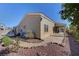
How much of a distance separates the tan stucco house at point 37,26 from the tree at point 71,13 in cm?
13

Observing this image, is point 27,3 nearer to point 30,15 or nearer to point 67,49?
point 30,15

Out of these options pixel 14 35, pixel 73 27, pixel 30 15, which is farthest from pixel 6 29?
pixel 73 27

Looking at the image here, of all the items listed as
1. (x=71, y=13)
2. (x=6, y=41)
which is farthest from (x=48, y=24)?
(x=6, y=41)

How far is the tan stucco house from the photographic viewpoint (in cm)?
354

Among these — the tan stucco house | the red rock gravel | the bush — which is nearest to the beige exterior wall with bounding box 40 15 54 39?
the tan stucco house

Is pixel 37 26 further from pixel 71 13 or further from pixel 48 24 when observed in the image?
pixel 71 13

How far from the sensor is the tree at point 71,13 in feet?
11.6

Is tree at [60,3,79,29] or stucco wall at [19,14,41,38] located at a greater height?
tree at [60,3,79,29]

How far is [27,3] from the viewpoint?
11.6ft

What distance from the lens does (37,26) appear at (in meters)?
3.57

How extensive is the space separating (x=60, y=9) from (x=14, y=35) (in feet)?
2.13

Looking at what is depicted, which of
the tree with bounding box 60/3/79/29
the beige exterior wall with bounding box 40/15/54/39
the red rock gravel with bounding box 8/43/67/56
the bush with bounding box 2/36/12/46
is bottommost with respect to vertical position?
the red rock gravel with bounding box 8/43/67/56

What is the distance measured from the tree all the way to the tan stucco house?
0.13 metres

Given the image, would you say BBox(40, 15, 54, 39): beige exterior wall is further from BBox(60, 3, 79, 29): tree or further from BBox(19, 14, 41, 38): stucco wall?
BBox(60, 3, 79, 29): tree
